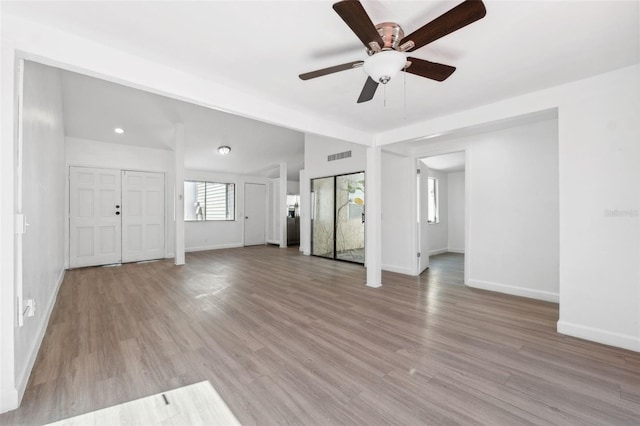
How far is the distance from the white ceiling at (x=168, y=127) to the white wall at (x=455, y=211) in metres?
4.57

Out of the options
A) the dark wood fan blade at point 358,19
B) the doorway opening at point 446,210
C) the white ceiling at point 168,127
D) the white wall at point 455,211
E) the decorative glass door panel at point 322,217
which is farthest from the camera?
the white wall at point 455,211

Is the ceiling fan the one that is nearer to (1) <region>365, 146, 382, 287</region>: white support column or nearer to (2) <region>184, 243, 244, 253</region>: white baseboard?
(1) <region>365, 146, 382, 287</region>: white support column

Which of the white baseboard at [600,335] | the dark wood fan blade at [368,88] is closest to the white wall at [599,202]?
the white baseboard at [600,335]

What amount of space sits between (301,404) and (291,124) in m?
2.78

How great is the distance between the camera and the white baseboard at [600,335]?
2359 millimetres

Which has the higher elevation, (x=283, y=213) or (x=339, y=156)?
(x=339, y=156)

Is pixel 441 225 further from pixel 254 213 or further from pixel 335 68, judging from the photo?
pixel 335 68

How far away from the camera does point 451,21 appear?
1461mm

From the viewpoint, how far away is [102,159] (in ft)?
19.1

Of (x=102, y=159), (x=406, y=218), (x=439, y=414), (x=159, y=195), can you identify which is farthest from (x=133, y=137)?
(x=439, y=414)

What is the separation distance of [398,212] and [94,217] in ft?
20.9

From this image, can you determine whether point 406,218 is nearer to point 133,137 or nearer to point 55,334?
point 55,334

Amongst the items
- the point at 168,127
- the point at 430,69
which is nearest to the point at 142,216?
the point at 168,127

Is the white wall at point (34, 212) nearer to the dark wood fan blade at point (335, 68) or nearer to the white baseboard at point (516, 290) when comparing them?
the dark wood fan blade at point (335, 68)
